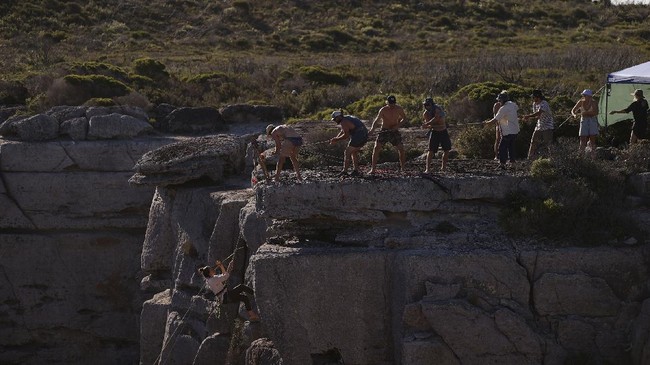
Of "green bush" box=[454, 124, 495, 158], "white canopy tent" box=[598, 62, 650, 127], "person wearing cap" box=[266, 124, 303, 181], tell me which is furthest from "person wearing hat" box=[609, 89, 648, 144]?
"person wearing cap" box=[266, 124, 303, 181]

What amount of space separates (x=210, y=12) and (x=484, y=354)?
123ft

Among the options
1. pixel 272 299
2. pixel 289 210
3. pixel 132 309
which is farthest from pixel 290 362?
pixel 132 309

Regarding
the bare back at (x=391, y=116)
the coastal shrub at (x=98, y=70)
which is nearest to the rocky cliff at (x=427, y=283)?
the bare back at (x=391, y=116)

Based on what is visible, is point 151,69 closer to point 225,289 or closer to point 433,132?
point 225,289

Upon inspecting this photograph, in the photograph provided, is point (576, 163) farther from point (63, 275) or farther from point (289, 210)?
point (63, 275)

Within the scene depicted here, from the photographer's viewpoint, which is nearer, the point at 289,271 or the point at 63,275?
the point at 289,271

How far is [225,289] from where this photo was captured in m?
18.0

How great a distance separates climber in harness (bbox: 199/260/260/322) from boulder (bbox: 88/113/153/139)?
26.7 feet

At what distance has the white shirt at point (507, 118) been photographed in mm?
17922

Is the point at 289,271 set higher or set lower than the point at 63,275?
higher

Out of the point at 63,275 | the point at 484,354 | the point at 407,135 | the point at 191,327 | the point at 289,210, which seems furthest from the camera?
the point at 63,275

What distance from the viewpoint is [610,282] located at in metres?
15.5

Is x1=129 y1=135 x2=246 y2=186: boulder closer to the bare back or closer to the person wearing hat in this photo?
the bare back

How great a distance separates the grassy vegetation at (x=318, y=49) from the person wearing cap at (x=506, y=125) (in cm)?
606
